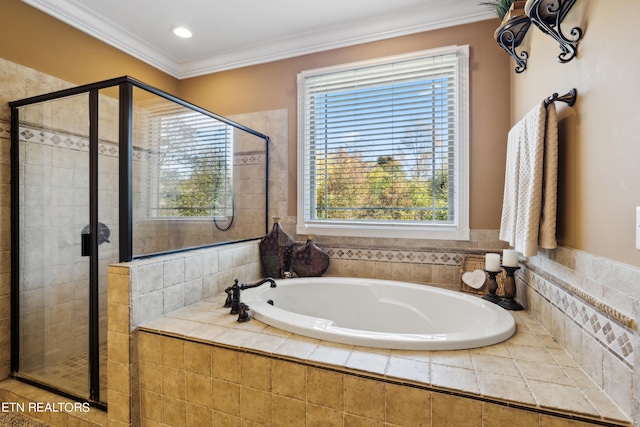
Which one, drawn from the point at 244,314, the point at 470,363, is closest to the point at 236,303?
the point at 244,314

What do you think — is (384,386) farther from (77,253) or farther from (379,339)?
(77,253)

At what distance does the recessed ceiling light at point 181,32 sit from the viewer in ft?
8.03

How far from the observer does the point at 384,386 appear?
1.03 m

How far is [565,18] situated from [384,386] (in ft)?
5.33

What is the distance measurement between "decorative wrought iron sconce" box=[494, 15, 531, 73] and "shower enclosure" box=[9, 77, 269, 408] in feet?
6.02

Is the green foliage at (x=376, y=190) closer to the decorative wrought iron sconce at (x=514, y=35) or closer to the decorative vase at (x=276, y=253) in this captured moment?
the decorative vase at (x=276, y=253)

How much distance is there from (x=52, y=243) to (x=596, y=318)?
8.73ft

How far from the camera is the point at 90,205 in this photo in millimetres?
1611

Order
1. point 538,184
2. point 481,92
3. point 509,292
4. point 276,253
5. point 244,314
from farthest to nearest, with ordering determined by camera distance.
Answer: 1. point 276,253
2. point 481,92
3. point 509,292
4. point 244,314
5. point 538,184

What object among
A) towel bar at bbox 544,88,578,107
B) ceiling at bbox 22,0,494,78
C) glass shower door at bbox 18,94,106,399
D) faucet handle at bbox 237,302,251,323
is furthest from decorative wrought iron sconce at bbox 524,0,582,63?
glass shower door at bbox 18,94,106,399

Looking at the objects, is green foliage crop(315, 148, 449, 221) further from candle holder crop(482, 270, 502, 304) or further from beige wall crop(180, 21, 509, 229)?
candle holder crop(482, 270, 502, 304)

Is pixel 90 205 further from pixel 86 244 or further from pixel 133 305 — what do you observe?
pixel 133 305

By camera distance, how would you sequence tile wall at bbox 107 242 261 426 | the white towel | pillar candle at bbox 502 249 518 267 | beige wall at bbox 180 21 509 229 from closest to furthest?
the white towel → tile wall at bbox 107 242 261 426 → pillar candle at bbox 502 249 518 267 → beige wall at bbox 180 21 509 229

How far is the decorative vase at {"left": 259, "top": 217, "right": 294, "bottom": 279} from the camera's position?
2426 millimetres
